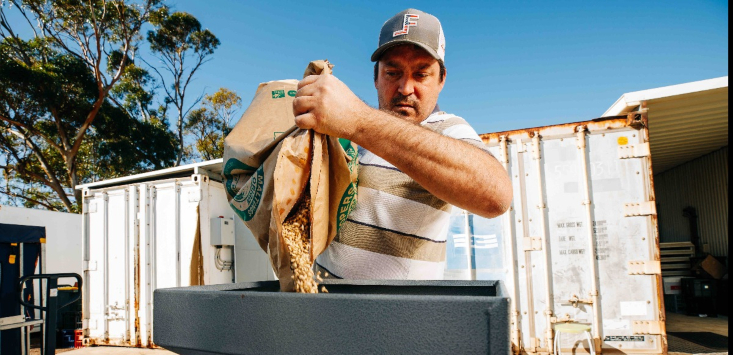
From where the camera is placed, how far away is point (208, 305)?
2.81 ft

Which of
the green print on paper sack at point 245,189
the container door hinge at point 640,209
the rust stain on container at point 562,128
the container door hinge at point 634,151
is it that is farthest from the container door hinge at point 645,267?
the green print on paper sack at point 245,189

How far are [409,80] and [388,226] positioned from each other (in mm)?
519

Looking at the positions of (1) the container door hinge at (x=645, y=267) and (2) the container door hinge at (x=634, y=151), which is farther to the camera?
(2) the container door hinge at (x=634, y=151)

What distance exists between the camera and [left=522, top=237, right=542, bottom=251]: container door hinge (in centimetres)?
567

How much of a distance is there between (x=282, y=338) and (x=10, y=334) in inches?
322

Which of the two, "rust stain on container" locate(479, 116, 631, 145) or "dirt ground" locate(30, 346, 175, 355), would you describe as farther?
"dirt ground" locate(30, 346, 175, 355)

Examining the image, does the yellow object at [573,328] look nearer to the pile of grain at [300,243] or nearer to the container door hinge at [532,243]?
the container door hinge at [532,243]

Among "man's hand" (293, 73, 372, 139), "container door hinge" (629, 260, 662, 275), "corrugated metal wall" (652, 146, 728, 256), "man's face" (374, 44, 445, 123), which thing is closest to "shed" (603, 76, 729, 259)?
"corrugated metal wall" (652, 146, 728, 256)

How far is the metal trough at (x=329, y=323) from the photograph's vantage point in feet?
2.07

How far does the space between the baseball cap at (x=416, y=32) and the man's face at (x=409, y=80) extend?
38 mm

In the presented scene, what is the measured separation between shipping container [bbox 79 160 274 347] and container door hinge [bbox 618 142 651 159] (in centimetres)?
544

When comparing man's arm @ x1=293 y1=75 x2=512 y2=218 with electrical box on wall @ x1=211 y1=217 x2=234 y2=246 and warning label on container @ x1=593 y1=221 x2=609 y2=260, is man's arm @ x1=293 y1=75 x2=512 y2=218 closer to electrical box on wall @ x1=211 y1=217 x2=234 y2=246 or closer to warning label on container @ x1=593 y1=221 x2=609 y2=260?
warning label on container @ x1=593 y1=221 x2=609 y2=260

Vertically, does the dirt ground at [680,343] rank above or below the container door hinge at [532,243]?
below

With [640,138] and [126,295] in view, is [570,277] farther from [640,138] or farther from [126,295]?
[126,295]
